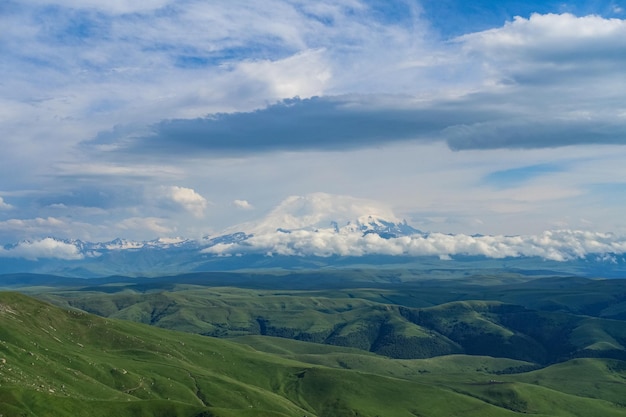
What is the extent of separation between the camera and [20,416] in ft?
620
